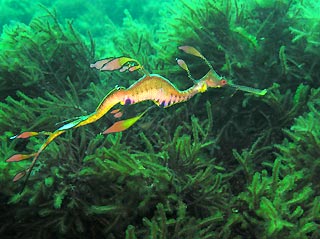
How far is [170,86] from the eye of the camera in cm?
155

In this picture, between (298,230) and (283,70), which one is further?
(283,70)

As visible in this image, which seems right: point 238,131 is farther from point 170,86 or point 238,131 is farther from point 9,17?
point 9,17

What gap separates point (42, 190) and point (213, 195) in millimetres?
1188

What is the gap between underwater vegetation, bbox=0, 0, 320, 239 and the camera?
84.9 inches

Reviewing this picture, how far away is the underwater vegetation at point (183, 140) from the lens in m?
2.16

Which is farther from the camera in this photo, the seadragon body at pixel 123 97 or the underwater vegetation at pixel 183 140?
the underwater vegetation at pixel 183 140

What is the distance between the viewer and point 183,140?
2.35 m

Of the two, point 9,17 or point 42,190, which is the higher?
point 9,17

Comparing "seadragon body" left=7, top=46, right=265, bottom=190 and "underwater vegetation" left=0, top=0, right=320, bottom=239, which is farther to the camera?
"underwater vegetation" left=0, top=0, right=320, bottom=239

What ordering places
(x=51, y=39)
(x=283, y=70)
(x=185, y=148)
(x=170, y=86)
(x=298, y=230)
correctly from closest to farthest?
(x=170, y=86) < (x=298, y=230) < (x=185, y=148) < (x=283, y=70) < (x=51, y=39)

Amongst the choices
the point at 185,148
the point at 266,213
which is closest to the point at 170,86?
A: the point at 185,148

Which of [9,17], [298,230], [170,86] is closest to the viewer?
[170,86]

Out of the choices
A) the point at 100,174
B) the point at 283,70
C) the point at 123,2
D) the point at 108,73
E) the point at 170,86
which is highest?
the point at 123,2

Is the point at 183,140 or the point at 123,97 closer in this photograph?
the point at 123,97
